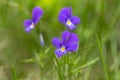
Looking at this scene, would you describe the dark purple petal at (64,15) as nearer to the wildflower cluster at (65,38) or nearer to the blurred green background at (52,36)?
the wildflower cluster at (65,38)

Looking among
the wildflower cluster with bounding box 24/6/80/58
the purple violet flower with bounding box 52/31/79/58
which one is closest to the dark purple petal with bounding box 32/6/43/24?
the wildflower cluster with bounding box 24/6/80/58

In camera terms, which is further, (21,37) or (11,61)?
(21,37)

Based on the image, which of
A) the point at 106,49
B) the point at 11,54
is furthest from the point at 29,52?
the point at 106,49

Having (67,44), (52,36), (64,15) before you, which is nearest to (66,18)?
(64,15)

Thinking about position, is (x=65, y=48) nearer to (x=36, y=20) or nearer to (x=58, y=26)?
(x=36, y=20)

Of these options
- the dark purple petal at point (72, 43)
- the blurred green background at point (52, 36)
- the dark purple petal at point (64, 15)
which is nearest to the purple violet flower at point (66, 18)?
the dark purple petal at point (64, 15)

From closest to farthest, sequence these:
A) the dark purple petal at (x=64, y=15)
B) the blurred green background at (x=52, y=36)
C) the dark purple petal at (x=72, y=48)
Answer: the dark purple petal at (x=72, y=48) → the dark purple petal at (x=64, y=15) → the blurred green background at (x=52, y=36)

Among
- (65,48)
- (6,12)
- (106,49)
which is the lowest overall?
(106,49)
